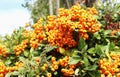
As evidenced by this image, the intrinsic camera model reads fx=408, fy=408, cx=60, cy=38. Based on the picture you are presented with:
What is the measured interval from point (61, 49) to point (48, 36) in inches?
11.5

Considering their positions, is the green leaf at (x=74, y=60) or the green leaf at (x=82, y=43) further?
the green leaf at (x=82, y=43)

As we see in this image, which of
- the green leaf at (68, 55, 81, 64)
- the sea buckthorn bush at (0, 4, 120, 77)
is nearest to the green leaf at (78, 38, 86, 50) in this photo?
the sea buckthorn bush at (0, 4, 120, 77)

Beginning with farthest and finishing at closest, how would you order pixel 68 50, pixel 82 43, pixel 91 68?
pixel 68 50
pixel 82 43
pixel 91 68

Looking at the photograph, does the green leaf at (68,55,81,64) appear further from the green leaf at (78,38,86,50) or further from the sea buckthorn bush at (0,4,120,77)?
the green leaf at (78,38,86,50)

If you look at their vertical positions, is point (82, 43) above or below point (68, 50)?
above

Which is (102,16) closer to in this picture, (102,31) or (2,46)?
(102,31)

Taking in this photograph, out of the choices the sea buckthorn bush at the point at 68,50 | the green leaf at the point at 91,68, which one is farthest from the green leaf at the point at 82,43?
the green leaf at the point at 91,68

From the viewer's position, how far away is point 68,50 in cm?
484

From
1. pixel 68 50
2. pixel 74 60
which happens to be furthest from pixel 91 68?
pixel 68 50

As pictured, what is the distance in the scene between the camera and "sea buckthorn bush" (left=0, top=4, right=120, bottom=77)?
4.60 m

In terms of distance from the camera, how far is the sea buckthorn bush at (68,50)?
181 inches

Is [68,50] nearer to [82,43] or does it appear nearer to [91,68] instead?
[82,43]

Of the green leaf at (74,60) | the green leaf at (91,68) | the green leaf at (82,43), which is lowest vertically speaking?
the green leaf at (91,68)

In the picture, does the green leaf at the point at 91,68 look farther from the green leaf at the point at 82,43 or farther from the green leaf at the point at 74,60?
the green leaf at the point at 82,43
